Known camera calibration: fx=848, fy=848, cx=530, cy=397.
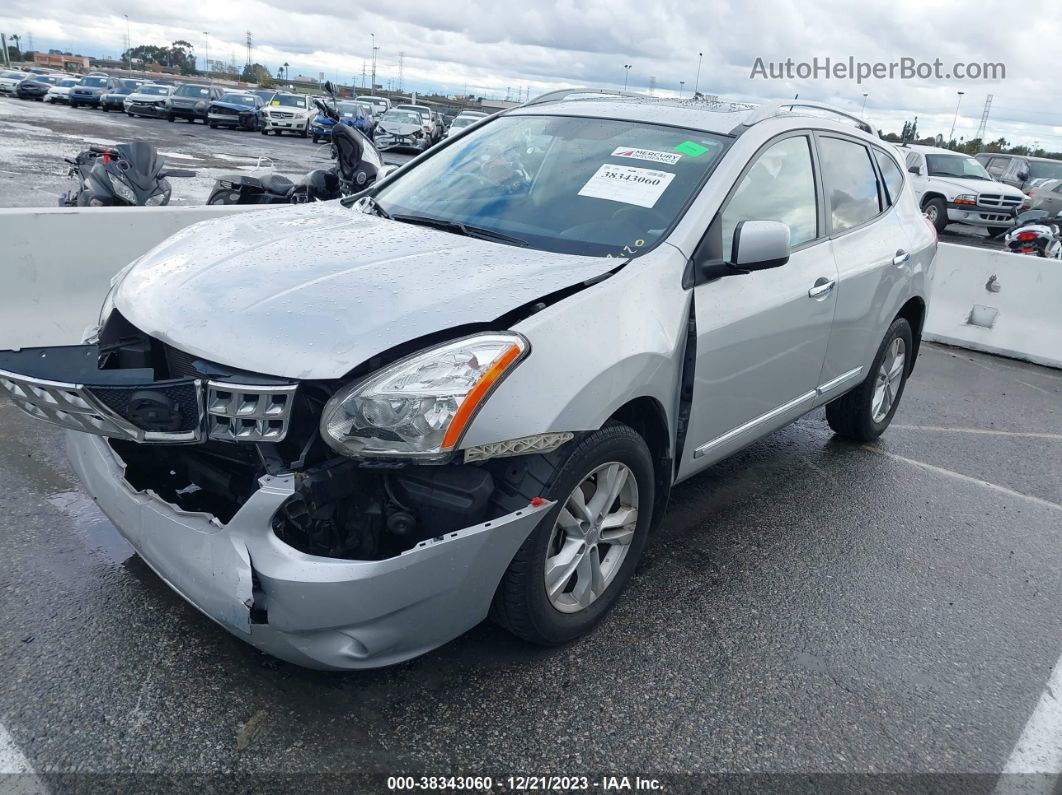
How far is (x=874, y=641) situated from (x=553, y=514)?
4.90 ft

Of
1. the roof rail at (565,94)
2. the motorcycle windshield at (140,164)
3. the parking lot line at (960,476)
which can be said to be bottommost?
the parking lot line at (960,476)

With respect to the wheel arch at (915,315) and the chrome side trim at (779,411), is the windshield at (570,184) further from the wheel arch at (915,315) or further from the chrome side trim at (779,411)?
the wheel arch at (915,315)

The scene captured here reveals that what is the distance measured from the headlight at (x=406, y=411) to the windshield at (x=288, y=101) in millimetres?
35885

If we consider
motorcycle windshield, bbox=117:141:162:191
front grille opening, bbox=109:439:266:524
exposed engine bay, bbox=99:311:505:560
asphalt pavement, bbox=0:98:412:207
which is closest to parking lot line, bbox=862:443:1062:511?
exposed engine bay, bbox=99:311:505:560

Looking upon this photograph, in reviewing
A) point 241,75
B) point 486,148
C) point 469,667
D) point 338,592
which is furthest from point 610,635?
point 241,75

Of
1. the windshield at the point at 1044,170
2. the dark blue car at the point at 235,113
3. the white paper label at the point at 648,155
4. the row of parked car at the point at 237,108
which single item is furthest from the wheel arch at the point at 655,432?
the dark blue car at the point at 235,113

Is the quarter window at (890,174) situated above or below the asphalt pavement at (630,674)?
above

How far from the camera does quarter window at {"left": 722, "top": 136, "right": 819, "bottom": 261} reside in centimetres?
342

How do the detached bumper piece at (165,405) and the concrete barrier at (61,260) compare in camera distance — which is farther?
the concrete barrier at (61,260)

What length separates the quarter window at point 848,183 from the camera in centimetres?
418

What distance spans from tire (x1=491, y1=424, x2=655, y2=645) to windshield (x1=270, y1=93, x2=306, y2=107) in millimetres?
35652

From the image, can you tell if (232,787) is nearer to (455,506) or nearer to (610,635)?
(455,506)

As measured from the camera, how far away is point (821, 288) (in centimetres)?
385

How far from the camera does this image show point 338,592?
2229mm
